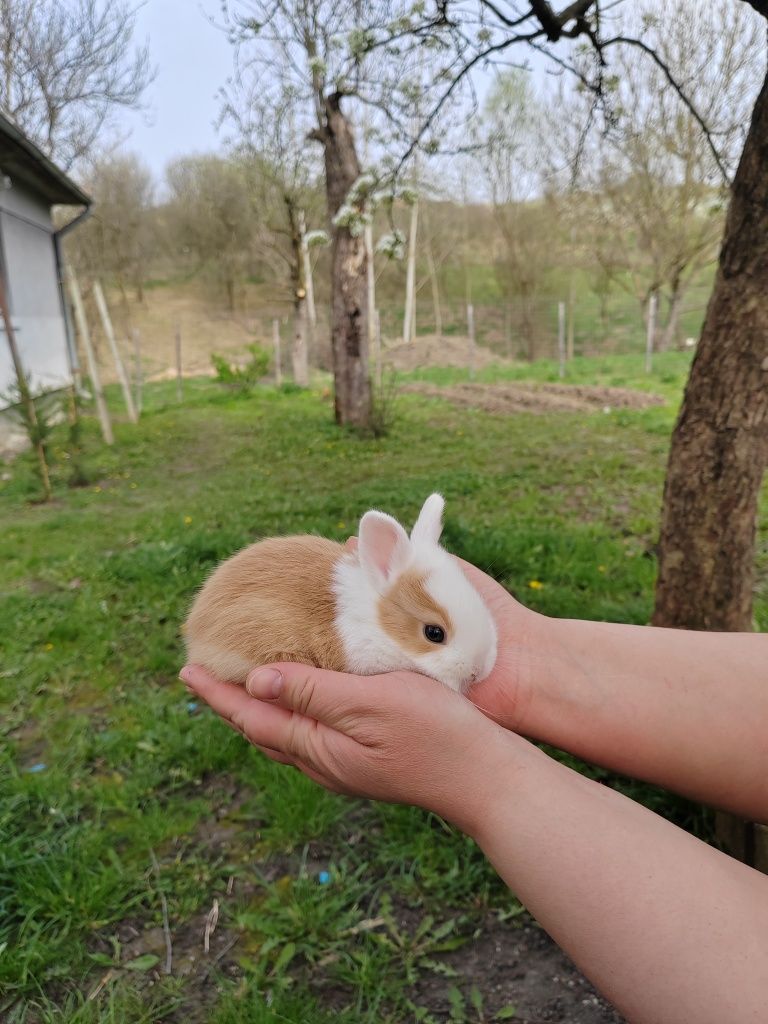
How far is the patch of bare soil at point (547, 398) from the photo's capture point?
1259 centimetres

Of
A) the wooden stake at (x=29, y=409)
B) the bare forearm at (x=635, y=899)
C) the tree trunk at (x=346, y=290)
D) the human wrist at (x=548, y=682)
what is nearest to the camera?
the bare forearm at (x=635, y=899)

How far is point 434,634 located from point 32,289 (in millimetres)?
15350

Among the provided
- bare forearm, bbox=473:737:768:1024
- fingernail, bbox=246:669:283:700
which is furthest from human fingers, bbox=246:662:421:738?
bare forearm, bbox=473:737:768:1024

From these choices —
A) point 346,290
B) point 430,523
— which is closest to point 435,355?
point 346,290

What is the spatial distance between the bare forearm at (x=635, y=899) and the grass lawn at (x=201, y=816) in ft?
3.57

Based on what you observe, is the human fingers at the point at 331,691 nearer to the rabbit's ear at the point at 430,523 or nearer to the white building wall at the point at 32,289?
the rabbit's ear at the point at 430,523

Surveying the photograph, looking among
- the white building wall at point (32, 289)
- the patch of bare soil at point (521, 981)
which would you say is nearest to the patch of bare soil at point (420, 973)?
the patch of bare soil at point (521, 981)

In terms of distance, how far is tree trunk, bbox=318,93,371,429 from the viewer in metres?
10.6

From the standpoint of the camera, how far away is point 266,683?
1.74 meters

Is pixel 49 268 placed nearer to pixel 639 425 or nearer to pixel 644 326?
pixel 639 425

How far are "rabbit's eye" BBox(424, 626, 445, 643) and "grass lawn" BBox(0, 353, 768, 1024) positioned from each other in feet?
3.90

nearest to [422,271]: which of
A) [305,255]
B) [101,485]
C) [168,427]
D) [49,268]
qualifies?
[305,255]

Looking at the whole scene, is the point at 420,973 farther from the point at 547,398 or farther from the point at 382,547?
the point at 547,398

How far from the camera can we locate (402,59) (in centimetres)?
478
